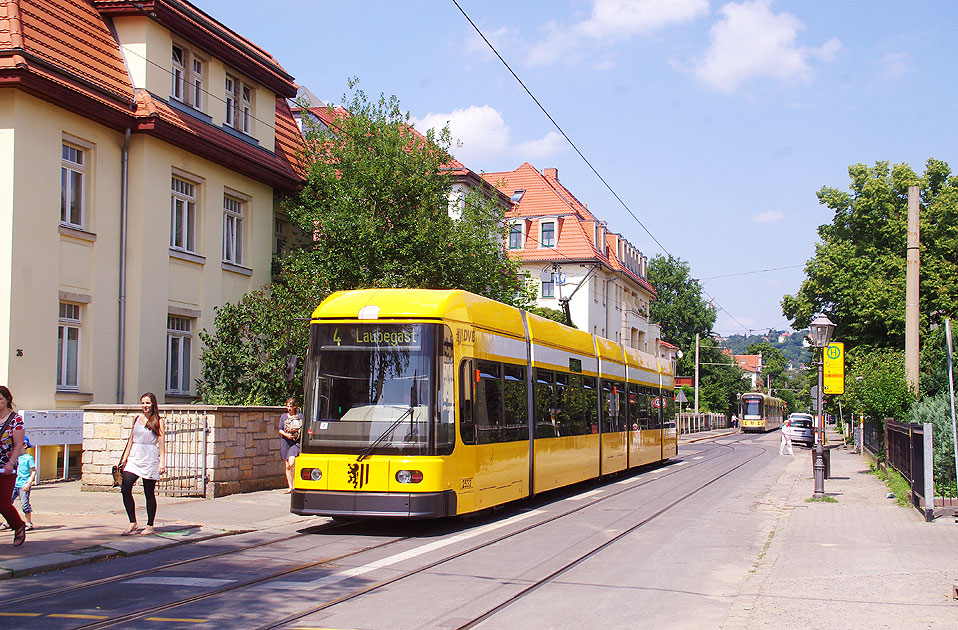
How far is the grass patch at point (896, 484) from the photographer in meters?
17.4

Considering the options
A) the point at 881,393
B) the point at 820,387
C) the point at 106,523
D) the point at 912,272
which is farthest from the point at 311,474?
the point at 881,393

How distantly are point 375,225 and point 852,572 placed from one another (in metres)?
14.8

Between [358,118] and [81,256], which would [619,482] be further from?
[81,256]

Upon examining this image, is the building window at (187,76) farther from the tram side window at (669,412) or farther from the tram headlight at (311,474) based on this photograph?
the tram side window at (669,412)

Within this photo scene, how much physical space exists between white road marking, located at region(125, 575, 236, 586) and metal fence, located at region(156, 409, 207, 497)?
6.94 meters

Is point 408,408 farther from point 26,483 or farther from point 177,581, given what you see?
point 26,483

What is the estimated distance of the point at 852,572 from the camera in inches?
391

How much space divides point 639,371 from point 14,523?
58.7 ft

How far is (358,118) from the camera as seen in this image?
23.6 metres

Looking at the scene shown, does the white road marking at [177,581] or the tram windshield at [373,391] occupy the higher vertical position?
the tram windshield at [373,391]

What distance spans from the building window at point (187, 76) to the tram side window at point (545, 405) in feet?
35.5

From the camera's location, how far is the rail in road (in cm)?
732

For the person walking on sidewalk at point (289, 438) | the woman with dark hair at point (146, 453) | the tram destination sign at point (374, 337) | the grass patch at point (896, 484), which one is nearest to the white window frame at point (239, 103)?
the person walking on sidewalk at point (289, 438)

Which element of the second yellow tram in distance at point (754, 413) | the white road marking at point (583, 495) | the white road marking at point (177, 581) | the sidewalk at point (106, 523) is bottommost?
the second yellow tram in distance at point (754, 413)
